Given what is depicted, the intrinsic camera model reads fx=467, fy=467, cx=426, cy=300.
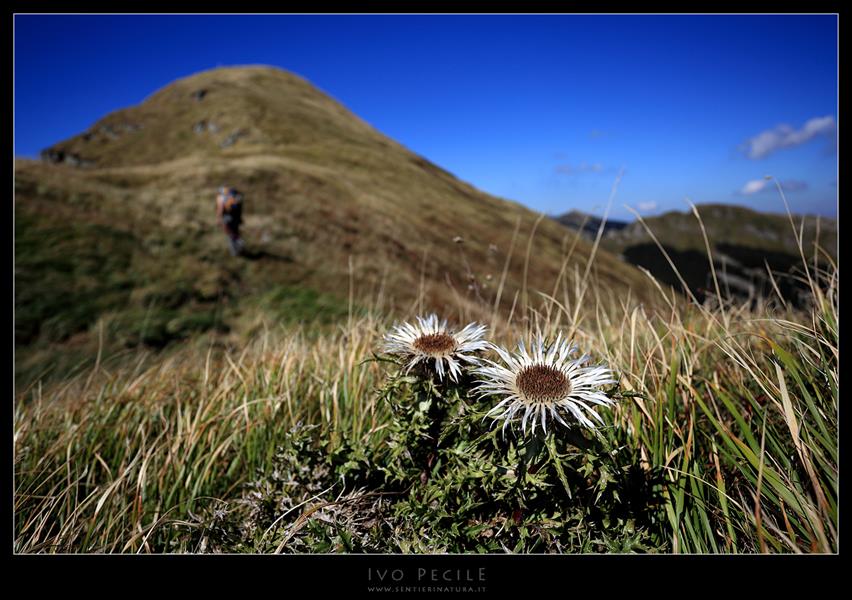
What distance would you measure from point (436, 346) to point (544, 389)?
415mm

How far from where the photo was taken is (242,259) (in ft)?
54.6

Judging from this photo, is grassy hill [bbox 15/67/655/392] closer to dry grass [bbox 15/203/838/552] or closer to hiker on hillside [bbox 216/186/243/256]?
dry grass [bbox 15/203/838/552]

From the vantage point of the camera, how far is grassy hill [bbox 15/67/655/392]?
415 inches

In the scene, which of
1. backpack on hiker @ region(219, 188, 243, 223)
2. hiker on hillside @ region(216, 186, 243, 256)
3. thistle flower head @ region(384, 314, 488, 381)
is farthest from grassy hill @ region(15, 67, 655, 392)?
backpack on hiker @ region(219, 188, 243, 223)

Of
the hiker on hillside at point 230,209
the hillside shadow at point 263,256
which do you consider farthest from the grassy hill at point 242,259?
the hiker on hillside at point 230,209

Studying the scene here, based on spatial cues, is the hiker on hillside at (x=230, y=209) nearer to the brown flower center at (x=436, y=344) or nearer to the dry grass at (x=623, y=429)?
the dry grass at (x=623, y=429)

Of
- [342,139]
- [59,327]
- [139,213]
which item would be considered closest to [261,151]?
[342,139]

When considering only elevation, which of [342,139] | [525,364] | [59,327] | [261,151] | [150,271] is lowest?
[525,364]

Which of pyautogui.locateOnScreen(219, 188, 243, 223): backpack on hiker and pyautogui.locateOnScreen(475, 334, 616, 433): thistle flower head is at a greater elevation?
pyautogui.locateOnScreen(219, 188, 243, 223): backpack on hiker

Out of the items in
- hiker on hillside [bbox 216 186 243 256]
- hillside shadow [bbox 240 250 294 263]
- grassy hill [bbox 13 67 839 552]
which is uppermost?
hiker on hillside [bbox 216 186 243 256]

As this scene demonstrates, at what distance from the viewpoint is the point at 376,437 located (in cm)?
239

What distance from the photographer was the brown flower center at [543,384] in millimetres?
1329
